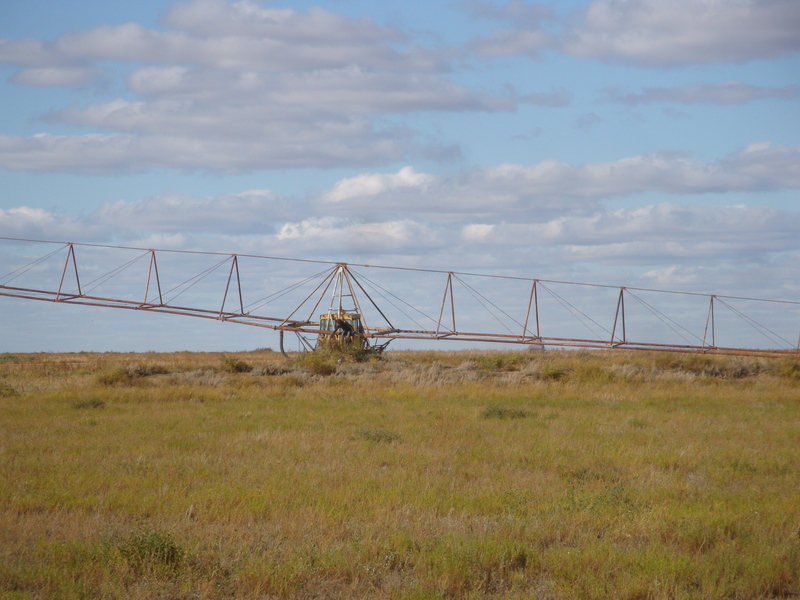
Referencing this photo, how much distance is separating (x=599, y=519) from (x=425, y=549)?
2.92 m

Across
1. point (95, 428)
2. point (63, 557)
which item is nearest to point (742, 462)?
point (63, 557)

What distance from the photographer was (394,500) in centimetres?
1152

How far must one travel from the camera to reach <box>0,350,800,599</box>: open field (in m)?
8.27

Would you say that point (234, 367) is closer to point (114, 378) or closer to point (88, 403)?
point (114, 378)

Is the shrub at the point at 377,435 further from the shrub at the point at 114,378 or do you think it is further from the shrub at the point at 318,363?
the shrub at the point at 318,363

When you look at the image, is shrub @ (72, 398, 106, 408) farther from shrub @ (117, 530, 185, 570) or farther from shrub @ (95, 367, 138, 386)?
shrub @ (117, 530, 185, 570)

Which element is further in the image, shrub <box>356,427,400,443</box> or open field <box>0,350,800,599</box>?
shrub <box>356,427,400,443</box>

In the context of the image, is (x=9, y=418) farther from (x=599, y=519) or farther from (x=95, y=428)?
(x=599, y=519)

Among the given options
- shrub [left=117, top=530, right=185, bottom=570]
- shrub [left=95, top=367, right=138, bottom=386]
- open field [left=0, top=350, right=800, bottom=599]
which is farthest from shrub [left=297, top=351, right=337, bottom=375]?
shrub [left=117, top=530, right=185, bottom=570]

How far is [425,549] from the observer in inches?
354

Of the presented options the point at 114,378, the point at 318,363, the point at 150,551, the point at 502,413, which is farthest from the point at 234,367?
the point at 150,551

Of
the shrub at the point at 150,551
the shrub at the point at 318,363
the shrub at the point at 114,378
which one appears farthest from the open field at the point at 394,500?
the shrub at the point at 318,363

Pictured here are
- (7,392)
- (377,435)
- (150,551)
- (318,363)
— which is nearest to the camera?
(150,551)

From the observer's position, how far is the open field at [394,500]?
827cm
